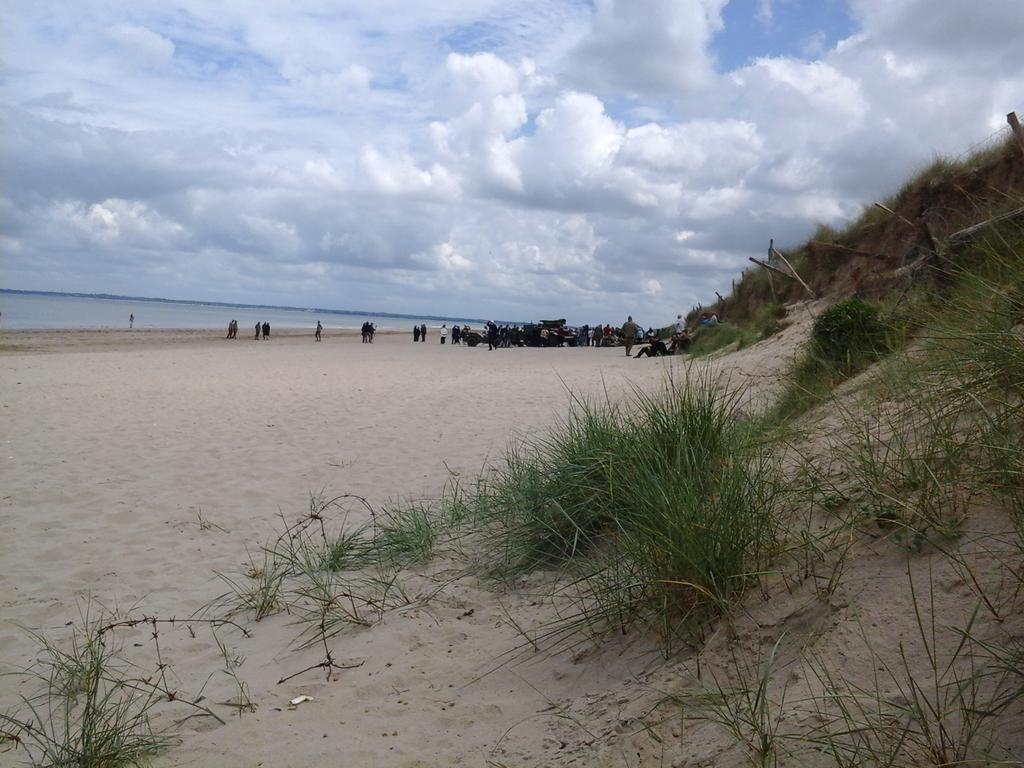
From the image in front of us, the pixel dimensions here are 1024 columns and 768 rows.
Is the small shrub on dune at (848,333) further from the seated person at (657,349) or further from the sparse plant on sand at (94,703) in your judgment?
the seated person at (657,349)

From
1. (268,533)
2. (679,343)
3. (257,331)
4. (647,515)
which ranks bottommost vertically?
(268,533)

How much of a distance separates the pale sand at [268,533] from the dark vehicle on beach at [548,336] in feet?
101

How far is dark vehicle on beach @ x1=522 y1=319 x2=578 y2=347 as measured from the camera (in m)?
47.1

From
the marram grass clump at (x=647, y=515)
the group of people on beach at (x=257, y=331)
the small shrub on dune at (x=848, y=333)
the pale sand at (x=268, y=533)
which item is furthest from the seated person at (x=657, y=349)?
the group of people on beach at (x=257, y=331)

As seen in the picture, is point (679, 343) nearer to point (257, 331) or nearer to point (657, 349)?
point (657, 349)

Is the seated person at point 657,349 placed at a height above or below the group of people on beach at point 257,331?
above

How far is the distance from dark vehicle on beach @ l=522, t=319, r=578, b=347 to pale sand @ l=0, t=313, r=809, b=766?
101 ft

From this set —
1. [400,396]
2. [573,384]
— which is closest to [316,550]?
[400,396]

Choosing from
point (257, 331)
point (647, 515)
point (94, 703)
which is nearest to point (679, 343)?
point (647, 515)

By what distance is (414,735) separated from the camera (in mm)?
3070

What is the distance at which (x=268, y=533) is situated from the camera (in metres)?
6.29

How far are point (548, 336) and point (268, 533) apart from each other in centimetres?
4122

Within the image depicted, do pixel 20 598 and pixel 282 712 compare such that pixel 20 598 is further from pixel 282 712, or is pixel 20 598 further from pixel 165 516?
pixel 282 712

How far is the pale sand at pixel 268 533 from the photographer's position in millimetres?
3143
